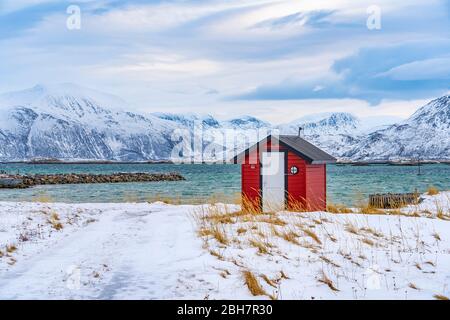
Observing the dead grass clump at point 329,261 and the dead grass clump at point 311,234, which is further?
the dead grass clump at point 311,234

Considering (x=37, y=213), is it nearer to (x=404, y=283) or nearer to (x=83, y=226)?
(x=83, y=226)

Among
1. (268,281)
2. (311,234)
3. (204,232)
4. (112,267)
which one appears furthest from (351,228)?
(112,267)

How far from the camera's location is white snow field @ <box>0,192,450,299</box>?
8.55m

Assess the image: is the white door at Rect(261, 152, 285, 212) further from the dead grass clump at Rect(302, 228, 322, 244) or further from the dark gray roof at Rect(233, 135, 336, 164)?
the dead grass clump at Rect(302, 228, 322, 244)

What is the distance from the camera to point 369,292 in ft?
28.3

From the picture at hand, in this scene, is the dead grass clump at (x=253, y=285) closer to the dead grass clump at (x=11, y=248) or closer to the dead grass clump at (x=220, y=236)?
the dead grass clump at (x=220, y=236)

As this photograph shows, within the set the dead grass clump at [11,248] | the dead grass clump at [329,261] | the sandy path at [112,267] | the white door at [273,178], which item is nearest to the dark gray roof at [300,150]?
the white door at [273,178]

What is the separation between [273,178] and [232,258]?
10.1 meters

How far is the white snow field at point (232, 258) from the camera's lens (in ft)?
28.1

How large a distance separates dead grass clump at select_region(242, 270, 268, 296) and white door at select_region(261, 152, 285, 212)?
11.3m

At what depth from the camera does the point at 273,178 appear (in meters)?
20.3

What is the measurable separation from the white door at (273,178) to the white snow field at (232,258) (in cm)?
437

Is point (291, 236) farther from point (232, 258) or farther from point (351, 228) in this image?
point (232, 258)
